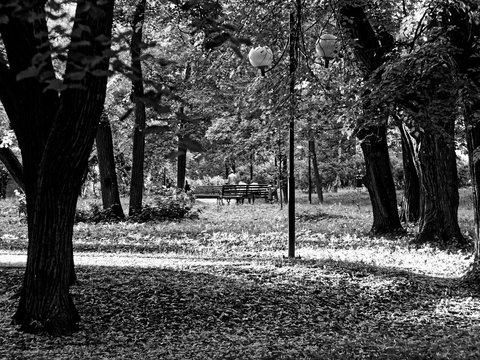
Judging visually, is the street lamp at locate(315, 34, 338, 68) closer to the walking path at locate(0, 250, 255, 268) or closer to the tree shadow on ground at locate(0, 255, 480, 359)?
the tree shadow on ground at locate(0, 255, 480, 359)

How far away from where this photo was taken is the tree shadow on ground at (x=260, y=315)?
4.59 meters

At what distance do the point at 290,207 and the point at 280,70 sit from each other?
331 cm

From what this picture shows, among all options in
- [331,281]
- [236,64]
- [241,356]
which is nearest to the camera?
[241,356]

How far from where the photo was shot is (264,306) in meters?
6.00

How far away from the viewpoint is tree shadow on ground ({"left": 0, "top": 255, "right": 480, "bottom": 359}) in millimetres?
4594

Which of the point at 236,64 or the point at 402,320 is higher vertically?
the point at 236,64

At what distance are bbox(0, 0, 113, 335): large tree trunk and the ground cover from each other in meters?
0.32

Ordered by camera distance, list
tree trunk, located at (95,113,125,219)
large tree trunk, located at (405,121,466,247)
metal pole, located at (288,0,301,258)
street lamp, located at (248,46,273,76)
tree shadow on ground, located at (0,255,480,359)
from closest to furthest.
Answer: tree shadow on ground, located at (0,255,480,359) < metal pole, located at (288,0,301,258) < street lamp, located at (248,46,273,76) < large tree trunk, located at (405,121,466,247) < tree trunk, located at (95,113,125,219)

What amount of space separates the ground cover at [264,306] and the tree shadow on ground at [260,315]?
0.04 feet

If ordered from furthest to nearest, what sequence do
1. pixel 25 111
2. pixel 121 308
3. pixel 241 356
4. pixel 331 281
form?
pixel 331 281 → pixel 121 308 → pixel 25 111 → pixel 241 356

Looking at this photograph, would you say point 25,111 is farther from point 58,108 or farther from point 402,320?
point 402,320

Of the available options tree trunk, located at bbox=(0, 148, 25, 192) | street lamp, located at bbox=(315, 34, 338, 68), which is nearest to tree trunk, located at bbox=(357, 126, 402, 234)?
street lamp, located at bbox=(315, 34, 338, 68)

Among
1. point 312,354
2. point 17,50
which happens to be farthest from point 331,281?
point 17,50

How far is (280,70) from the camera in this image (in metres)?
10.7
